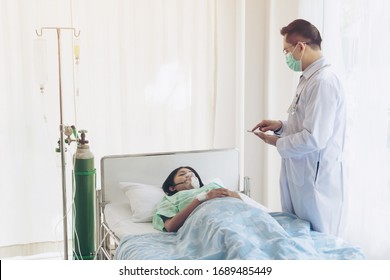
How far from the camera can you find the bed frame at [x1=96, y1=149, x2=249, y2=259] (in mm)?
2424

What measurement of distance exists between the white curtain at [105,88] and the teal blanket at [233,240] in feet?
4.32

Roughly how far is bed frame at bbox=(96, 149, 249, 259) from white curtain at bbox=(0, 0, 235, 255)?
0.77 meters

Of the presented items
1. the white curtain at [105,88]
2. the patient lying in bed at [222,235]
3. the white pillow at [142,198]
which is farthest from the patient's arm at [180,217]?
the white curtain at [105,88]

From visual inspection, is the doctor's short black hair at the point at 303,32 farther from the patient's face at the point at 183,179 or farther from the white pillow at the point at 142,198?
the white pillow at the point at 142,198

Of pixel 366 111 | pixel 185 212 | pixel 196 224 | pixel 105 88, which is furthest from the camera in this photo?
pixel 105 88

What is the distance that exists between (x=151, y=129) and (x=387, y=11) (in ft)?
5.40

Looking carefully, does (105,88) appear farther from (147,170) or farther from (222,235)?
(222,235)

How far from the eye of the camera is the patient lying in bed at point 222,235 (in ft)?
5.41

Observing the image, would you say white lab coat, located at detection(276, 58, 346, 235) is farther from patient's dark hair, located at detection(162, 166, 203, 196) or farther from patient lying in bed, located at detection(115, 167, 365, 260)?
patient's dark hair, located at detection(162, 166, 203, 196)

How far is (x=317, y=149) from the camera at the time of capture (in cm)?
201

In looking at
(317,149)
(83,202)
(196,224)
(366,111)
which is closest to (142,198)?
(83,202)

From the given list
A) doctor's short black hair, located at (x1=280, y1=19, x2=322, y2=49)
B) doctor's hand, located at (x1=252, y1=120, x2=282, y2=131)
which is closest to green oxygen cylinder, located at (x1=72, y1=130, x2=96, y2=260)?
doctor's hand, located at (x1=252, y1=120, x2=282, y2=131)

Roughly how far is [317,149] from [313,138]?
0.07 meters

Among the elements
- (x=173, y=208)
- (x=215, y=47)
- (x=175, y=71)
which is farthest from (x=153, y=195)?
(x=215, y=47)
